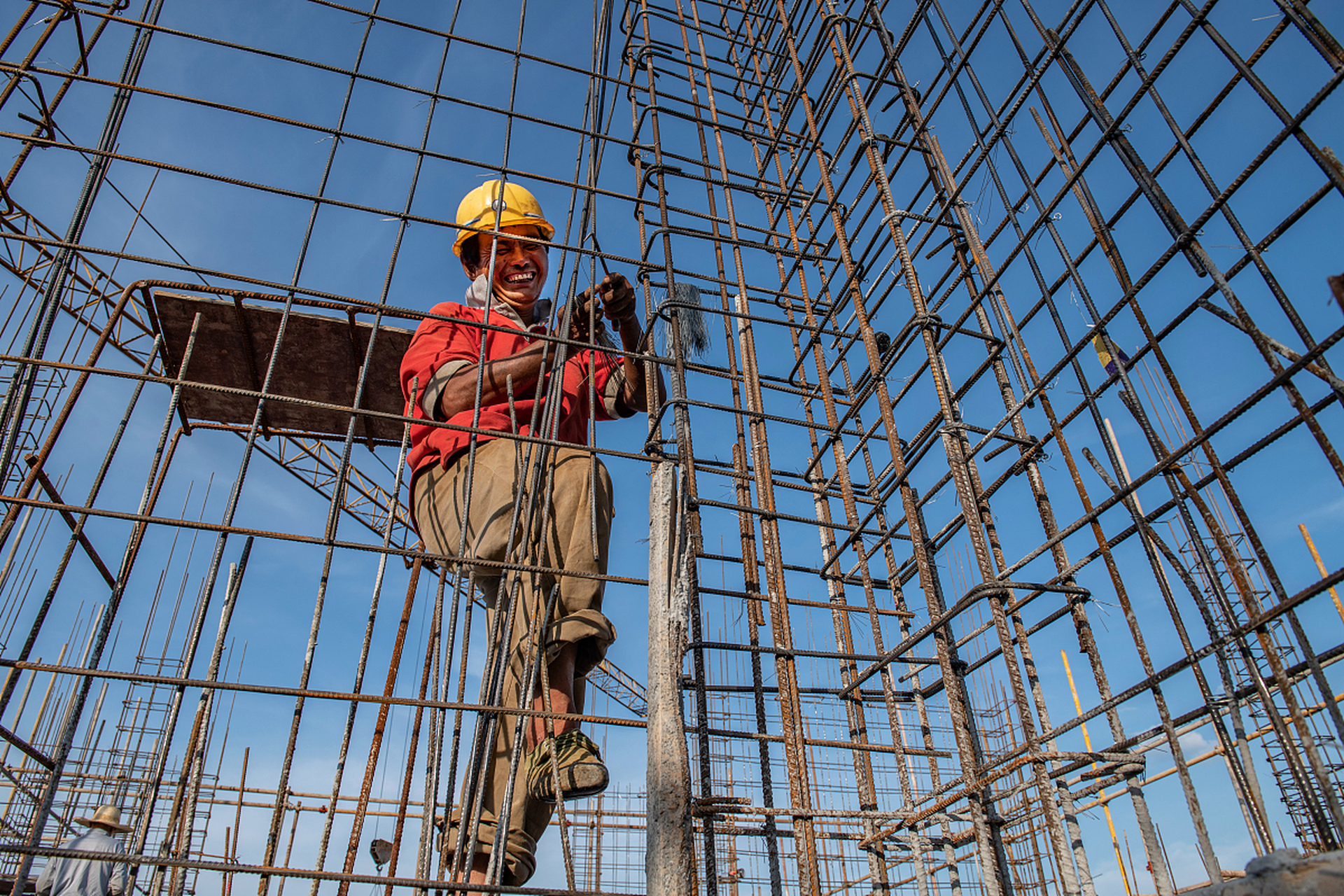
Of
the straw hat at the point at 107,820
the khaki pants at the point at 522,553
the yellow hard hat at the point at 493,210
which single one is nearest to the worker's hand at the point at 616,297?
the khaki pants at the point at 522,553

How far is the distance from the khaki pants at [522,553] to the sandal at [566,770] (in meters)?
0.17

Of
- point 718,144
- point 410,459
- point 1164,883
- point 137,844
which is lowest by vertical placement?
point 1164,883

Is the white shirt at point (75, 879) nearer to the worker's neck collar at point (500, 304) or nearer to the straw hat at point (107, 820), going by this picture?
the straw hat at point (107, 820)

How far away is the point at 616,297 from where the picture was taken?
454cm

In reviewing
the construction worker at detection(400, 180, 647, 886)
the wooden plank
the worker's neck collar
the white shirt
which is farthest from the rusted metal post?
the white shirt

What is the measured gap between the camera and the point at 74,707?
9.11 ft

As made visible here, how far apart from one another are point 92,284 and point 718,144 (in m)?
10.7

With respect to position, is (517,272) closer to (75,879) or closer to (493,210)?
(493,210)

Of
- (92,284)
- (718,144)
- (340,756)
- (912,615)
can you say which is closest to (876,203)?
(718,144)

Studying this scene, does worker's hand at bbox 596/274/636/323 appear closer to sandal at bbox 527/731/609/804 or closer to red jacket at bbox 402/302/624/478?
red jacket at bbox 402/302/624/478

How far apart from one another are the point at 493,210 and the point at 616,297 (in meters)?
1.70

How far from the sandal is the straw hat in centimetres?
775

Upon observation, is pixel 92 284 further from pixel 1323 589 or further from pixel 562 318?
pixel 1323 589

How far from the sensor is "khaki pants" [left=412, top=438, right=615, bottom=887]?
3.58 m
